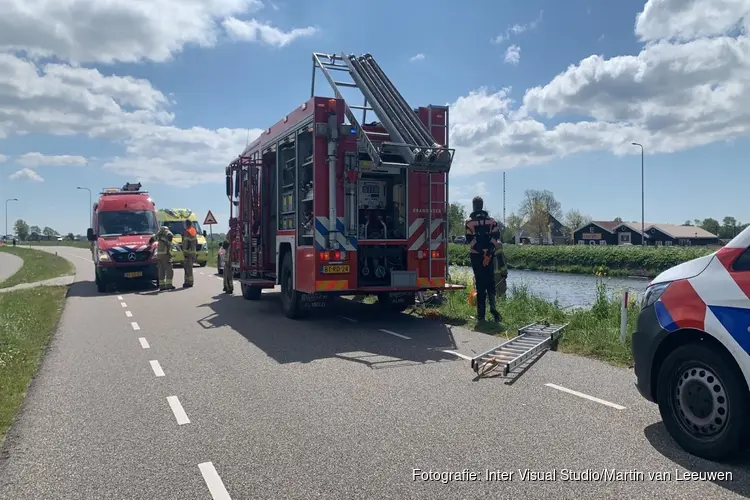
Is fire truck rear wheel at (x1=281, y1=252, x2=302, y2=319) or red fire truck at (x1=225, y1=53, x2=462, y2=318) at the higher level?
red fire truck at (x1=225, y1=53, x2=462, y2=318)

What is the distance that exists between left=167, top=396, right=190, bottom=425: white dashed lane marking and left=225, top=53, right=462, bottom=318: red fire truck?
3938 millimetres

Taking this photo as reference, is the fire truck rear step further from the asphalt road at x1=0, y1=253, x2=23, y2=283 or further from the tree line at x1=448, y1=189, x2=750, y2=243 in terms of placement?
the tree line at x1=448, y1=189, x2=750, y2=243

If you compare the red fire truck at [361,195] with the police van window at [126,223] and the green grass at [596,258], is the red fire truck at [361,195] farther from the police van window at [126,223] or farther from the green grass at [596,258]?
the green grass at [596,258]

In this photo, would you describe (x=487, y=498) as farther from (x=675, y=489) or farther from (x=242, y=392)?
(x=242, y=392)

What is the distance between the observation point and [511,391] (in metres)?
6.04

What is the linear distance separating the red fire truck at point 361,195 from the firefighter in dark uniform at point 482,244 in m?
0.48

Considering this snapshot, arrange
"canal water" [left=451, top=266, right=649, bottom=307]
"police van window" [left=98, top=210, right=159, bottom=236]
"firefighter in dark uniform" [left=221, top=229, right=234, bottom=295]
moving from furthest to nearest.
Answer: "police van window" [left=98, top=210, right=159, bottom=236]
"firefighter in dark uniform" [left=221, top=229, right=234, bottom=295]
"canal water" [left=451, top=266, right=649, bottom=307]

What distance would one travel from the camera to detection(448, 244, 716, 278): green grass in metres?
38.5

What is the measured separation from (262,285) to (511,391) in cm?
783

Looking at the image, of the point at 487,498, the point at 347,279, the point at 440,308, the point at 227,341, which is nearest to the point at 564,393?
the point at 487,498

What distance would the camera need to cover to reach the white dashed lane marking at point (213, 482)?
12.4 ft

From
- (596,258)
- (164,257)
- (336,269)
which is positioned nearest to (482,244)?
(336,269)

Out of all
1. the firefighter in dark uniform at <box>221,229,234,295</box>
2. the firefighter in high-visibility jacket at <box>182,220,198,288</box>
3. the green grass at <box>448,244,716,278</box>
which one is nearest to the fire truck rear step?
the firefighter in dark uniform at <box>221,229,234,295</box>

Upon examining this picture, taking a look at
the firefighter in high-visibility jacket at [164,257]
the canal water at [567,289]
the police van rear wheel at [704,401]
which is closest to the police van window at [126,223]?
the firefighter in high-visibility jacket at [164,257]
